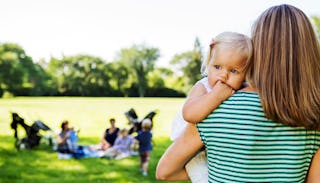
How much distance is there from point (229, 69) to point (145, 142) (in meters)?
6.89

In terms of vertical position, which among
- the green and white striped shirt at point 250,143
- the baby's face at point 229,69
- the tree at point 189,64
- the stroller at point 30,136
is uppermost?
the baby's face at point 229,69

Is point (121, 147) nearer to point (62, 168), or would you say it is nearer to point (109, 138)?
point (109, 138)

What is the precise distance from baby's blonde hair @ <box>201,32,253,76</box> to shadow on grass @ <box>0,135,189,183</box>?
669 centimetres

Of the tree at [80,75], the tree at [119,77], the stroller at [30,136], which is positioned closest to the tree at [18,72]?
the tree at [80,75]

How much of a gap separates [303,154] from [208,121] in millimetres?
304

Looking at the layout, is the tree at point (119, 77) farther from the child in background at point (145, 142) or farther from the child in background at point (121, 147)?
the child in background at point (145, 142)

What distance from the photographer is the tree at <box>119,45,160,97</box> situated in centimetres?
6862

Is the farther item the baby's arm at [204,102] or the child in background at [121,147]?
the child in background at [121,147]

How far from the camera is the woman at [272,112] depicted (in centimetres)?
128

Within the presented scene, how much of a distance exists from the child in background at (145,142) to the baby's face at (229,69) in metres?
6.65

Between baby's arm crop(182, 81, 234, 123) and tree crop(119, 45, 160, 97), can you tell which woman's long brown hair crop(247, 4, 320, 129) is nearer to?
baby's arm crop(182, 81, 234, 123)

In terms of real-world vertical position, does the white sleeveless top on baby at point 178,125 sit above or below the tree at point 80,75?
above

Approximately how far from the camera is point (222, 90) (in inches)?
52.4

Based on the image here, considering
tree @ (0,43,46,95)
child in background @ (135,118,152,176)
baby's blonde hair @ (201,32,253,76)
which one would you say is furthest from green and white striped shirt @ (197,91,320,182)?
tree @ (0,43,46,95)
